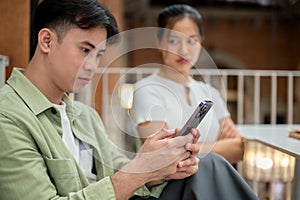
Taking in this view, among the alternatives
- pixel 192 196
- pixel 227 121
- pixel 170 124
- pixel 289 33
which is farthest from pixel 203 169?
pixel 289 33

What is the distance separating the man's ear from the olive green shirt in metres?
0.08

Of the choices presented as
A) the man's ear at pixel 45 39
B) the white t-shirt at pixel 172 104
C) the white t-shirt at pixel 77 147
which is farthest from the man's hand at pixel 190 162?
the man's ear at pixel 45 39

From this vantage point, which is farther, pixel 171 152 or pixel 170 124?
pixel 170 124

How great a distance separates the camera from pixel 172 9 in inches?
70.2

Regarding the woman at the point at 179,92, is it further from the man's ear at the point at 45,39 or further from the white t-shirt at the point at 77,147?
the man's ear at the point at 45,39

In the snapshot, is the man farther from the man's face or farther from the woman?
the woman

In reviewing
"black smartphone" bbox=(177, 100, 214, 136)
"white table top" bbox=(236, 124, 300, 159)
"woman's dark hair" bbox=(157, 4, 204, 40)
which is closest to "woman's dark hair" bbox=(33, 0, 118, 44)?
"black smartphone" bbox=(177, 100, 214, 136)

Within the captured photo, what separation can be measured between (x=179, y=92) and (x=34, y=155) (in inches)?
30.9

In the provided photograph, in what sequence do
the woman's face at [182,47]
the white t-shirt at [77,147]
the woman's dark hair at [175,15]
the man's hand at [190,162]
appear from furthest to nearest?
1. the woman's dark hair at [175,15]
2. the woman's face at [182,47]
3. the white t-shirt at [77,147]
4. the man's hand at [190,162]

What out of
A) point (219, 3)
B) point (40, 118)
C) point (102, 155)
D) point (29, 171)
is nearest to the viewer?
point (29, 171)

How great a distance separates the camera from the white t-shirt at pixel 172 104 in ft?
4.25

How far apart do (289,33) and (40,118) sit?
921cm

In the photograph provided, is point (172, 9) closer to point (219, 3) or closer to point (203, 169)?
point (203, 169)

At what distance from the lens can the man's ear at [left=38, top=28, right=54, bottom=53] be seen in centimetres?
104
